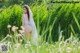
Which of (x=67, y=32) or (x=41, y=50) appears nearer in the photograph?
(x=41, y=50)

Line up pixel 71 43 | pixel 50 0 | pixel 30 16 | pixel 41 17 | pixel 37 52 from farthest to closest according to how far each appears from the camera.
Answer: pixel 50 0
pixel 41 17
pixel 30 16
pixel 71 43
pixel 37 52

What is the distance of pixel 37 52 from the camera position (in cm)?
270

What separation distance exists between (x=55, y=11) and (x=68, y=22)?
1.61 ft

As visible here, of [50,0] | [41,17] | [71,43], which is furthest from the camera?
[50,0]

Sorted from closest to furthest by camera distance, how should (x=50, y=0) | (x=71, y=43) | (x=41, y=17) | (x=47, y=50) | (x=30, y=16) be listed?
(x=47, y=50), (x=71, y=43), (x=30, y=16), (x=41, y=17), (x=50, y=0)

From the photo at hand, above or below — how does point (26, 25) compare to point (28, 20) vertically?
below

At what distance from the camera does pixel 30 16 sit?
9.78 meters

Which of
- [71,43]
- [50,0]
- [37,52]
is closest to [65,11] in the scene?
[50,0]

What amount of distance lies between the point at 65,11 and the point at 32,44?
762 centimetres

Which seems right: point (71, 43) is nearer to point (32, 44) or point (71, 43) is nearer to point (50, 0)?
point (32, 44)

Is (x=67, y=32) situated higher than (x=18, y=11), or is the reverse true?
(x=18, y=11)

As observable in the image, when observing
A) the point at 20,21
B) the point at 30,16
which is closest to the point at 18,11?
the point at 20,21

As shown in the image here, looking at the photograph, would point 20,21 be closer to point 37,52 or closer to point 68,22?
point 68,22

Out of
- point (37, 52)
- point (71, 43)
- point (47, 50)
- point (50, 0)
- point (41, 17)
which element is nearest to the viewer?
point (37, 52)
